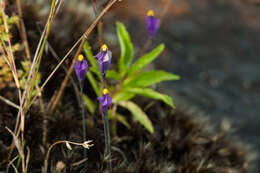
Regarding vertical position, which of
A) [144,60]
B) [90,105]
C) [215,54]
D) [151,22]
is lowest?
[215,54]

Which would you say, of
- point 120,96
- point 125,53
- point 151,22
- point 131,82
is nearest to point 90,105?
point 120,96

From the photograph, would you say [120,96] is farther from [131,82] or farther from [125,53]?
[125,53]

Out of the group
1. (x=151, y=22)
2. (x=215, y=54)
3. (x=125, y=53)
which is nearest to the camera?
(x=151, y=22)

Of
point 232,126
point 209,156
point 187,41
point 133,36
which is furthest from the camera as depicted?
point 187,41

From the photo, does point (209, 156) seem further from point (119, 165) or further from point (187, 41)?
point (187, 41)

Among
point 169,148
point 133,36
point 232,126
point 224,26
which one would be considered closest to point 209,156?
point 169,148

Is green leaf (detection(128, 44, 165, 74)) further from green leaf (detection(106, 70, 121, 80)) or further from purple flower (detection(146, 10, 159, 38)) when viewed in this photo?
purple flower (detection(146, 10, 159, 38))

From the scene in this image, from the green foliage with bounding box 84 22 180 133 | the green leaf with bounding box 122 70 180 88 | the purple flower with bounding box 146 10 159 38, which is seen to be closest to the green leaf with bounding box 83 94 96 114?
the green foliage with bounding box 84 22 180 133

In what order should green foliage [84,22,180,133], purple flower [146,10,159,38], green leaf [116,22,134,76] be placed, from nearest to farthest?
purple flower [146,10,159,38]
green foliage [84,22,180,133]
green leaf [116,22,134,76]
